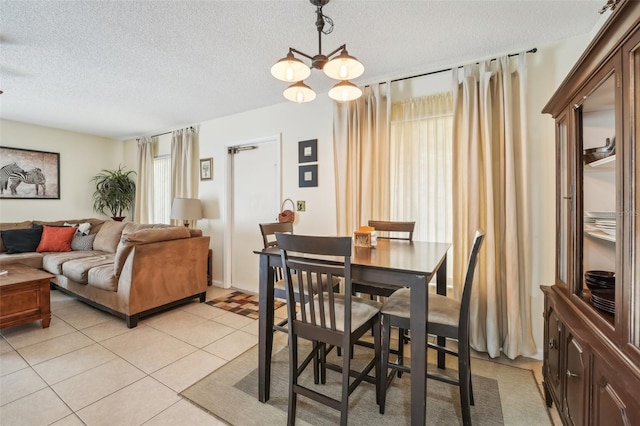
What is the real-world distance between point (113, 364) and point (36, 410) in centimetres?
50

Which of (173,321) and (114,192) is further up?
(114,192)

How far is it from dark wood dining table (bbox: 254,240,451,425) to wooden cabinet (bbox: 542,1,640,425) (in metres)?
0.62

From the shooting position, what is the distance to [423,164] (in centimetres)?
273

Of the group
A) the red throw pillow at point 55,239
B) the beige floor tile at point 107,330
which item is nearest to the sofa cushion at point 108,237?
the red throw pillow at point 55,239

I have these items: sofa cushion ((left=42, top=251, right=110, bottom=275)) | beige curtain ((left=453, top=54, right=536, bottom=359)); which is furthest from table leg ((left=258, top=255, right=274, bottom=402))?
sofa cushion ((left=42, top=251, right=110, bottom=275))

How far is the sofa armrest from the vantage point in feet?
9.28

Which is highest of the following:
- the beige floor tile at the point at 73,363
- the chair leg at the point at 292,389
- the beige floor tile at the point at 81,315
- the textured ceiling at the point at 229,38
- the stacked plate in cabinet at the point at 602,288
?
the textured ceiling at the point at 229,38

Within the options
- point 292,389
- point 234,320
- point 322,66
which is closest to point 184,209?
point 234,320

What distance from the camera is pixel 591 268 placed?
1373 mm

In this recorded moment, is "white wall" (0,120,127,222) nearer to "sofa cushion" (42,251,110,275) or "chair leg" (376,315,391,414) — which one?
"sofa cushion" (42,251,110,275)

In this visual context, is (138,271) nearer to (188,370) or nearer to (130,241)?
(130,241)

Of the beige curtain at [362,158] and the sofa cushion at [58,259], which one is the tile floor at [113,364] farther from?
the beige curtain at [362,158]

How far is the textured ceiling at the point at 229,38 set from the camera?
187 cm

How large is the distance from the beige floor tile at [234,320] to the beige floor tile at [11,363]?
56.9 inches
